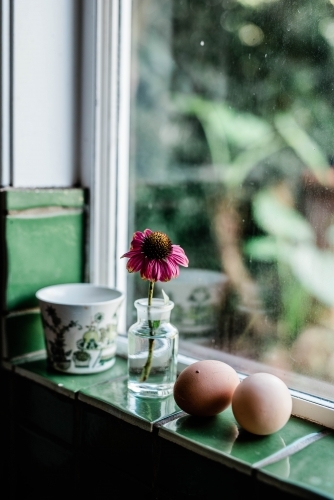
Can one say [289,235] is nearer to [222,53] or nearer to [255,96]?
[255,96]

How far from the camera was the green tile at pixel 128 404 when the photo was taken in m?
0.87

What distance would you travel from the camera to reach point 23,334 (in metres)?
1.11

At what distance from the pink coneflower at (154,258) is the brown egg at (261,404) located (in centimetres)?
20

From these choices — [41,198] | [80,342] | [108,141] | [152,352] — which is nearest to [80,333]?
[80,342]

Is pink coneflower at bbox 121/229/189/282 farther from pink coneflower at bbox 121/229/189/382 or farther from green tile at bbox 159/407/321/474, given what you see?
green tile at bbox 159/407/321/474

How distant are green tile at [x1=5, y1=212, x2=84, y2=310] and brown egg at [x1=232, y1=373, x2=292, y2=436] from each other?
0.47 metres

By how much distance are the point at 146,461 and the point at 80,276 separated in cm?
44

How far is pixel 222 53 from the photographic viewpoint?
1.03 meters

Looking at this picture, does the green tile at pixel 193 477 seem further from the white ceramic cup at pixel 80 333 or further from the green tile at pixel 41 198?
the green tile at pixel 41 198

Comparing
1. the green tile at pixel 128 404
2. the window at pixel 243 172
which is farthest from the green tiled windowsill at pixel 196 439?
the window at pixel 243 172

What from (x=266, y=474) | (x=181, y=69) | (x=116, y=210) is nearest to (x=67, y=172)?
(x=116, y=210)

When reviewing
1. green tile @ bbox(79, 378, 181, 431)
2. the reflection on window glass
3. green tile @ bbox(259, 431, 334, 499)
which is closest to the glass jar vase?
green tile @ bbox(79, 378, 181, 431)

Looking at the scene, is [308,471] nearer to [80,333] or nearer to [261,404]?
[261,404]

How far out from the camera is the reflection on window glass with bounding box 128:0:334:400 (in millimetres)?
904
